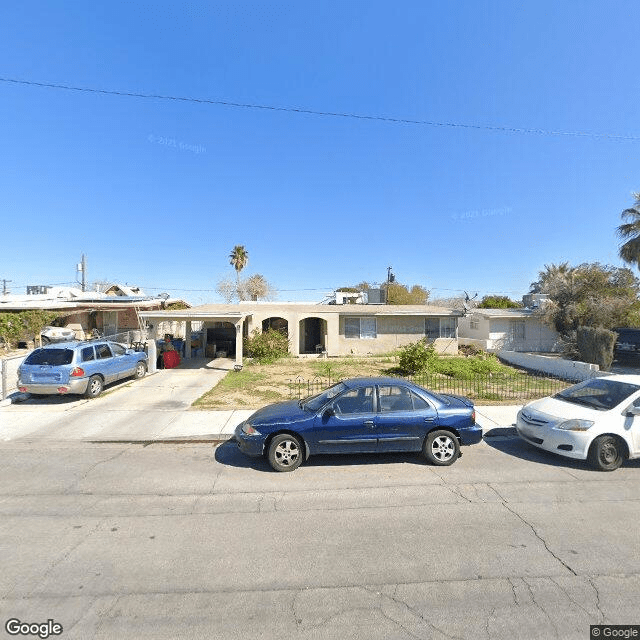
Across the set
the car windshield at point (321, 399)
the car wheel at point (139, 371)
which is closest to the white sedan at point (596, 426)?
the car windshield at point (321, 399)

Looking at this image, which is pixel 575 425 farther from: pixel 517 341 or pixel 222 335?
pixel 517 341

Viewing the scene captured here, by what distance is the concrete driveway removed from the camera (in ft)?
24.8

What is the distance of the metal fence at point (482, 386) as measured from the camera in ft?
36.2

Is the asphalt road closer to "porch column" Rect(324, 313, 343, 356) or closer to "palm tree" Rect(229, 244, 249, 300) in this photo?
"porch column" Rect(324, 313, 343, 356)

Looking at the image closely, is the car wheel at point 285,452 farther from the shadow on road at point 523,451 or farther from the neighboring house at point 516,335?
the neighboring house at point 516,335

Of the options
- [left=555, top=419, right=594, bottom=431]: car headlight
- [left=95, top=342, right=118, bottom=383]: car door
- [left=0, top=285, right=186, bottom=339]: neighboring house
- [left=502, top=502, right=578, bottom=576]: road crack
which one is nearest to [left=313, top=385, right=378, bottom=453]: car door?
[left=502, top=502, right=578, bottom=576]: road crack

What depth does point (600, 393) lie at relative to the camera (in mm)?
6656

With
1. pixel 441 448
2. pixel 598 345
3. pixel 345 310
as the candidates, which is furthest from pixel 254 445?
pixel 598 345

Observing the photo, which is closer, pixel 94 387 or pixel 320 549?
pixel 320 549

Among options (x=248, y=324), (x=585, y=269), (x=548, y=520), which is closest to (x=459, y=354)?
(x=585, y=269)

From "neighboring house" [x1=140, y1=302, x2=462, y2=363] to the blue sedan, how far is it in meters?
14.1

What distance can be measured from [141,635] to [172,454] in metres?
4.15

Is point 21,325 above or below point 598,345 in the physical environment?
above

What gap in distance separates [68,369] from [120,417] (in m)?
2.59
